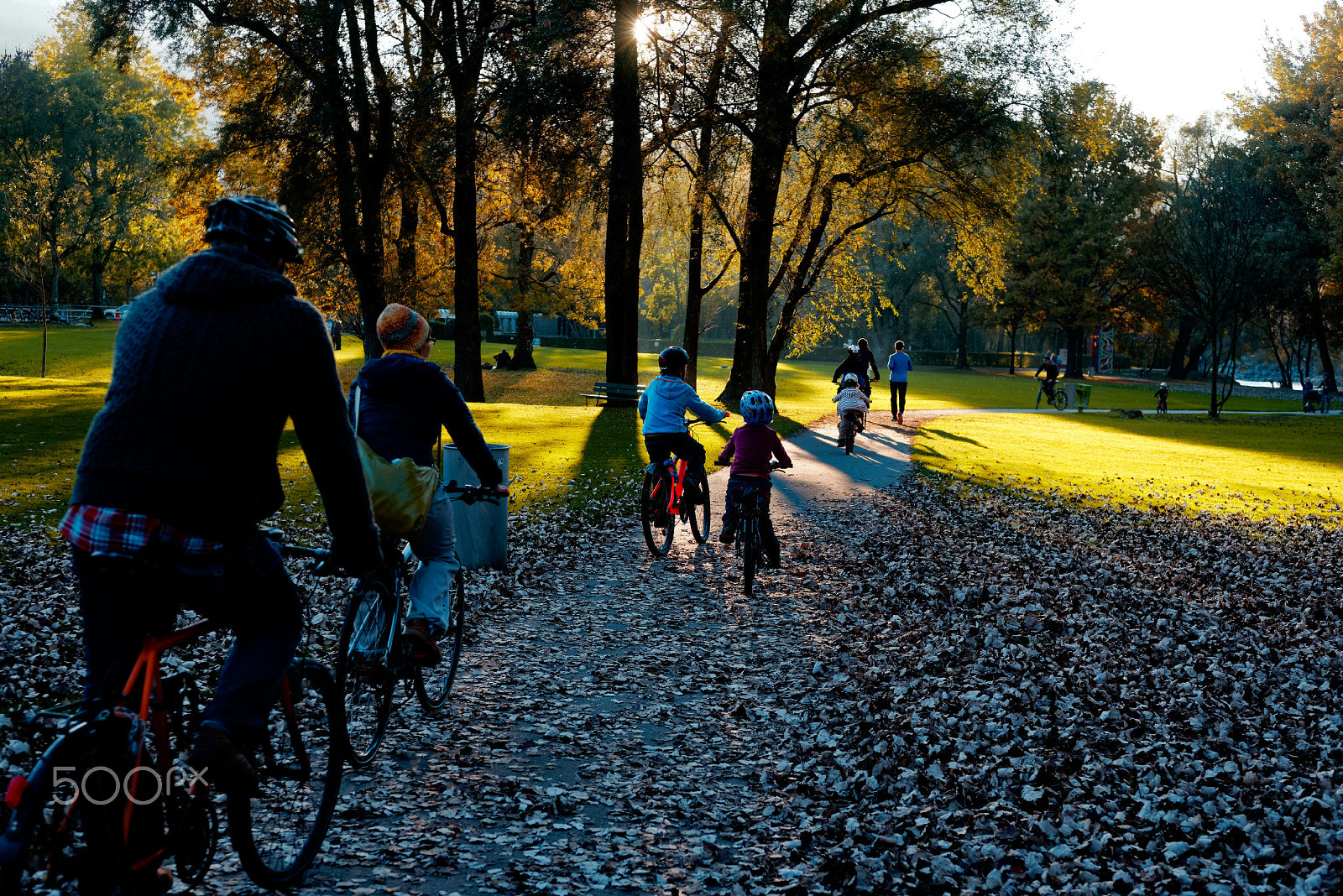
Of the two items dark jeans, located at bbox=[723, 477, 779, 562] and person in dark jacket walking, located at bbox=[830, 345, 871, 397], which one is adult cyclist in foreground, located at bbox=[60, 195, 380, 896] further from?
person in dark jacket walking, located at bbox=[830, 345, 871, 397]

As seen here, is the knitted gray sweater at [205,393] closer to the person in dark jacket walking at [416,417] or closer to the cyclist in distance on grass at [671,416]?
the person in dark jacket walking at [416,417]

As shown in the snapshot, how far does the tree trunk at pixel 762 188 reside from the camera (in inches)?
932

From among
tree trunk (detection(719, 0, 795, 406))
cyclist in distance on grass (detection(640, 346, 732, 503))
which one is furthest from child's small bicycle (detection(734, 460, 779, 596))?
tree trunk (detection(719, 0, 795, 406))

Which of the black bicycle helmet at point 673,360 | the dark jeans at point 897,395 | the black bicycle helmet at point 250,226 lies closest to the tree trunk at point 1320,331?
the dark jeans at point 897,395

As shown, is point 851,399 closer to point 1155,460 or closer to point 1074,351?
point 1155,460

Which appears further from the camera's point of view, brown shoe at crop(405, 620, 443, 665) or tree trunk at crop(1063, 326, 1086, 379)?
tree trunk at crop(1063, 326, 1086, 379)

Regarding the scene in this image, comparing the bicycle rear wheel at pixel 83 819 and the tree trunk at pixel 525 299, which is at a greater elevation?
the tree trunk at pixel 525 299

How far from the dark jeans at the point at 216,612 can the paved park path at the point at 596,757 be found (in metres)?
1.32

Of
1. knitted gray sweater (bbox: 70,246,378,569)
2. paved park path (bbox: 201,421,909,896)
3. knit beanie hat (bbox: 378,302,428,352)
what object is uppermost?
knit beanie hat (bbox: 378,302,428,352)

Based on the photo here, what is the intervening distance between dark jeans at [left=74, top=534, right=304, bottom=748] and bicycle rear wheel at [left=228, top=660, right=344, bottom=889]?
62 cm

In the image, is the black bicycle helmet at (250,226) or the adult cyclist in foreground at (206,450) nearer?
the adult cyclist in foreground at (206,450)

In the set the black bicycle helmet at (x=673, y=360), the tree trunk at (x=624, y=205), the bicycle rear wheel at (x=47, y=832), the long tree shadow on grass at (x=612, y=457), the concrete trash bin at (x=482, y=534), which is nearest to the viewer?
the bicycle rear wheel at (x=47, y=832)

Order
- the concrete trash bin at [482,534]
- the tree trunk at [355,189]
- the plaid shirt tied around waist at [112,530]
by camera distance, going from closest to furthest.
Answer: the plaid shirt tied around waist at [112,530] < the concrete trash bin at [482,534] < the tree trunk at [355,189]

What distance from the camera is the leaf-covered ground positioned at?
4227 mm
